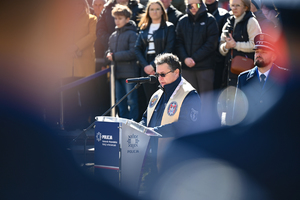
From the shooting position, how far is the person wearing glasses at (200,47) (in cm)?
611

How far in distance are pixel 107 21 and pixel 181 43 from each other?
1784 mm

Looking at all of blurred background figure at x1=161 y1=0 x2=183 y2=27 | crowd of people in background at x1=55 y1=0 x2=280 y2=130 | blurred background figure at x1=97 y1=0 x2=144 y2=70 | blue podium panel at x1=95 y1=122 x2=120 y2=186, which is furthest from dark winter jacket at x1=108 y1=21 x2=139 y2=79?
blue podium panel at x1=95 y1=122 x2=120 y2=186

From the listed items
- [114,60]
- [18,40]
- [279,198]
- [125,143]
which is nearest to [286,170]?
[279,198]

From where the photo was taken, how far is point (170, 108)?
4523 millimetres

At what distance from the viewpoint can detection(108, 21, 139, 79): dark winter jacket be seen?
6.61 meters

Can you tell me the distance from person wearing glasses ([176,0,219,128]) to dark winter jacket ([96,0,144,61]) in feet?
4.92

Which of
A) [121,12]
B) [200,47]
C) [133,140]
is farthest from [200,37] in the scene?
[133,140]

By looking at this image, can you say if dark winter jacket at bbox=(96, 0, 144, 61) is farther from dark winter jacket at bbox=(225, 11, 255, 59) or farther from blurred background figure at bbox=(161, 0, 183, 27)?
dark winter jacket at bbox=(225, 11, 255, 59)

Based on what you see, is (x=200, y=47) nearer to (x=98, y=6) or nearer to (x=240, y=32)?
(x=240, y=32)

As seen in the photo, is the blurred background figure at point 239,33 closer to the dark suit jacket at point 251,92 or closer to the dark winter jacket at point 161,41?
the dark winter jacket at point 161,41

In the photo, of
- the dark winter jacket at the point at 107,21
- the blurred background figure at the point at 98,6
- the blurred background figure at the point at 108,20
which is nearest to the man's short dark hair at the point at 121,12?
the blurred background figure at the point at 108,20

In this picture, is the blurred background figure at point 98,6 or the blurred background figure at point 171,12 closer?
the blurred background figure at point 171,12

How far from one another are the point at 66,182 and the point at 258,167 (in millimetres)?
1629

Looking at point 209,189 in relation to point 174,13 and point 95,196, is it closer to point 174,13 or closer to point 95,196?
point 95,196
